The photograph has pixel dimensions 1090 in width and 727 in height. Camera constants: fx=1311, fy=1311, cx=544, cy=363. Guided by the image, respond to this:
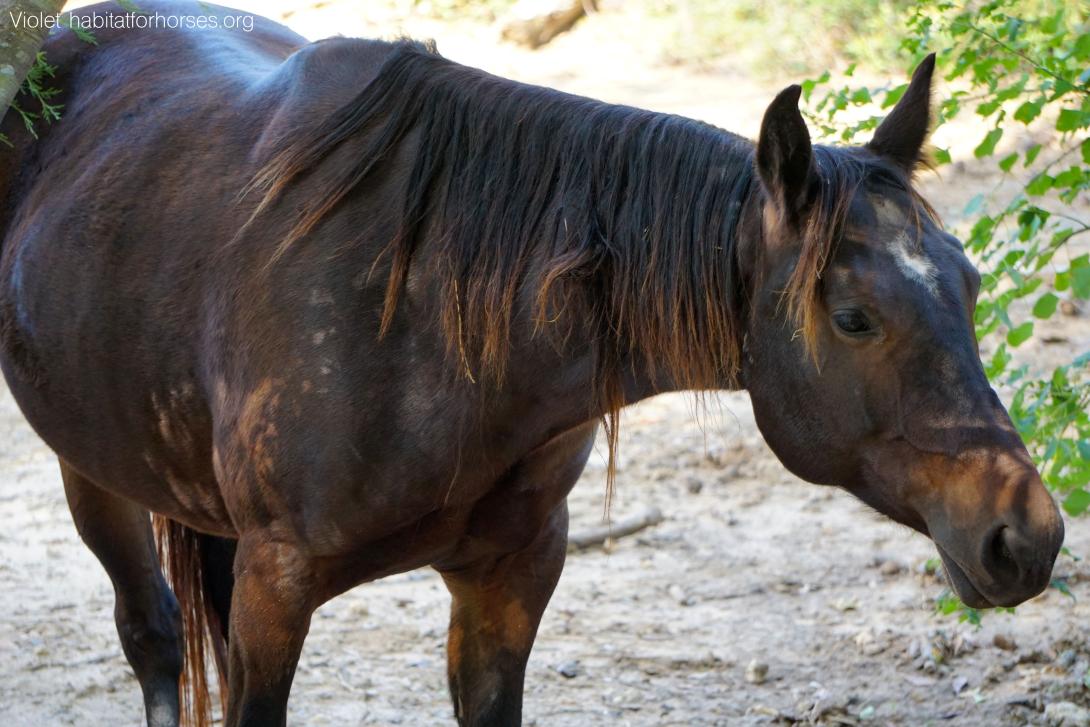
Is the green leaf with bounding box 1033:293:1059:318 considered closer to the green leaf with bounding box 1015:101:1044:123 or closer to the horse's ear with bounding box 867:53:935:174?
the green leaf with bounding box 1015:101:1044:123

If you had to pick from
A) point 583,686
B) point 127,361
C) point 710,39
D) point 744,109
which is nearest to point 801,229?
point 127,361

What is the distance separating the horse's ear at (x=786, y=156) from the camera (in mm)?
2148

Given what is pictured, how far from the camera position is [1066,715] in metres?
3.57

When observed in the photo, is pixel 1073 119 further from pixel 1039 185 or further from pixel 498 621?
pixel 498 621

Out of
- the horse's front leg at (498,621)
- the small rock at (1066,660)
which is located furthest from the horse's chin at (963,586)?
the small rock at (1066,660)

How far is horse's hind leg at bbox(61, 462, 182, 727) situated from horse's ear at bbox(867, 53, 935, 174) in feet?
7.69

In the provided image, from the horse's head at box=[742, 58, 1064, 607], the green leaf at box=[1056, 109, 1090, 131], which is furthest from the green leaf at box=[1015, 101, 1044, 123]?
the horse's head at box=[742, 58, 1064, 607]

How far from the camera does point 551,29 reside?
36.1 ft

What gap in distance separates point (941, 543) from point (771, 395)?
1.24 ft

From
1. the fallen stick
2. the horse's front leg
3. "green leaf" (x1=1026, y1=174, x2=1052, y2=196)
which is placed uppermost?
"green leaf" (x1=1026, y1=174, x2=1052, y2=196)

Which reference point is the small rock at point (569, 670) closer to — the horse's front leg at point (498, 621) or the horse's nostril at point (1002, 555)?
the horse's front leg at point (498, 621)

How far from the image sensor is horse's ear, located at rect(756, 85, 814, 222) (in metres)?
2.15

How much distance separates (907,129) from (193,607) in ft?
7.95

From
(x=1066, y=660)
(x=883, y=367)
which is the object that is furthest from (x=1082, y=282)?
(x=1066, y=660)
